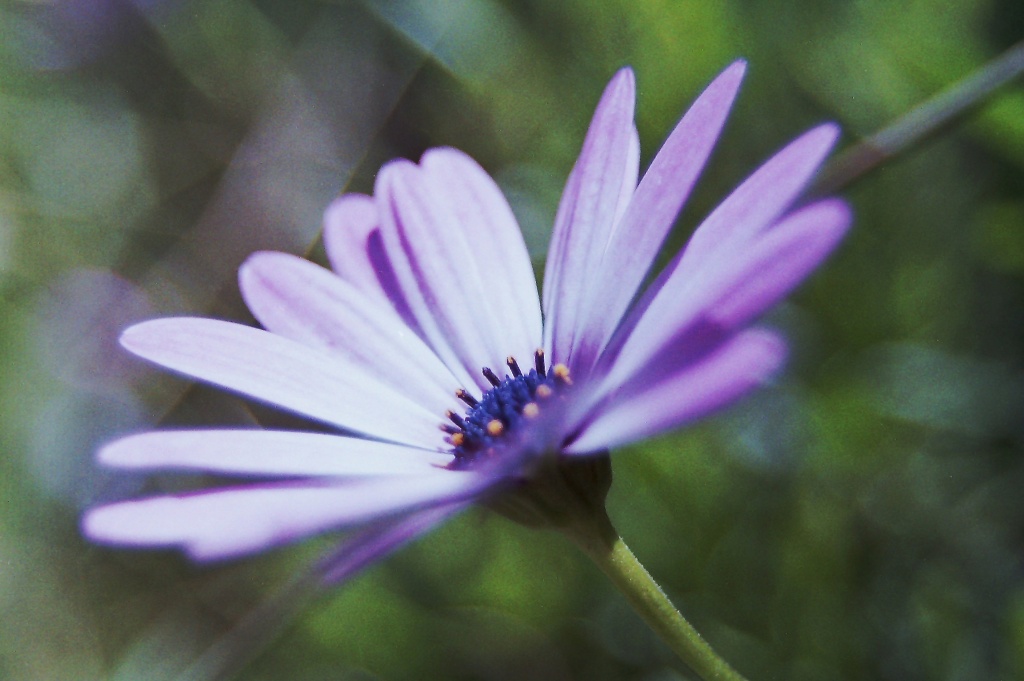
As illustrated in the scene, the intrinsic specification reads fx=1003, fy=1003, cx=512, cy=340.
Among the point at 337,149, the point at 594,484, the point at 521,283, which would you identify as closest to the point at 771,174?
the point at 594,484

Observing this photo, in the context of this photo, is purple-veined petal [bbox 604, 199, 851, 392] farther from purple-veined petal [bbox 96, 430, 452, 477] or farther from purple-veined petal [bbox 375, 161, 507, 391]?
purple-veined petal [bbox 375, 161, 507, 391]

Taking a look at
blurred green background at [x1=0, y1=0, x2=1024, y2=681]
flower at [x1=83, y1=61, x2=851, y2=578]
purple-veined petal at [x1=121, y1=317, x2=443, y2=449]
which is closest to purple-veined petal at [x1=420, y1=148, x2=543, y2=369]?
flower at [x1=83, y1=61, x2=851, y2=578]

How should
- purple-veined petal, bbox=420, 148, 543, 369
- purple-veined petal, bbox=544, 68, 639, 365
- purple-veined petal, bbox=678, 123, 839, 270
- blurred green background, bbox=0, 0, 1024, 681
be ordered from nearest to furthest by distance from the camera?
purple-veined petal, bbox=678, 123, 839, 270
purple-veined petal, bbox=544, 68, 639, 365
purple-veined petal, bbox=420, 148, 543, 369
blurred green background, bbox=0, 0, 1024, 681

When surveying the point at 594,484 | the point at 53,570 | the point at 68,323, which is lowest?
the point at 53,570

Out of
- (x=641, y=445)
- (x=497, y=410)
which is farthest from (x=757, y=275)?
(x=641, y=445)

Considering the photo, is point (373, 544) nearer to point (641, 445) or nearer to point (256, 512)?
point (256, 512)

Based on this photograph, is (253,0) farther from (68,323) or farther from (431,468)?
(431,468)

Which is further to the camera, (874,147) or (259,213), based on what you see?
(259,213)
